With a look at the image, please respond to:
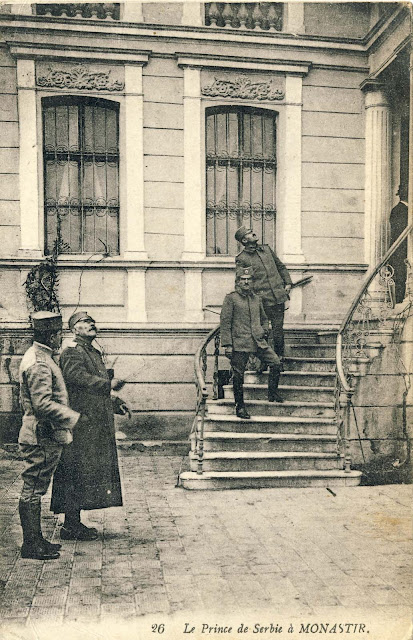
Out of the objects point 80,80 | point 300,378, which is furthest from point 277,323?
point 80,80

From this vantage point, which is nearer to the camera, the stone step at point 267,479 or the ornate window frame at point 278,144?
the stone step at point 267,479

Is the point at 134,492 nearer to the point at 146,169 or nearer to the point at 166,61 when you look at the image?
the point at 146,169

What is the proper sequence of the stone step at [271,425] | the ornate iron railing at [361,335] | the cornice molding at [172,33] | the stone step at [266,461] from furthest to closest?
the cornice molding at [172,33] < the stone step at [271,425] < the ornate iron railing at [361,335] < the stone step at [266,461]

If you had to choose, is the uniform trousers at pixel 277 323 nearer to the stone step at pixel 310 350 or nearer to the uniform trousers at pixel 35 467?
the stone step at pixel 310 350

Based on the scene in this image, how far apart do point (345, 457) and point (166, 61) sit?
20.4 feet

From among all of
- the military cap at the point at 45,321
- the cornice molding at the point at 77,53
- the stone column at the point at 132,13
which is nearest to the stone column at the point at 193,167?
the cornice molding at the point at 77,53

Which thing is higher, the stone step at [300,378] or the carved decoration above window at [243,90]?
the carved decoration above window at [243,90]

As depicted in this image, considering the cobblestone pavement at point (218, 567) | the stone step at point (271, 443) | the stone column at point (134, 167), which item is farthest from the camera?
the stone column at point (134, 167)

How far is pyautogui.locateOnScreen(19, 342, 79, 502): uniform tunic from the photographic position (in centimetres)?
453

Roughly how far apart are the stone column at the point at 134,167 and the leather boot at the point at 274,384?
276 centimetres

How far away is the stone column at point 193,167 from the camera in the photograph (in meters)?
8.90

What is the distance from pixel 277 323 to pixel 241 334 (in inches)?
36.7

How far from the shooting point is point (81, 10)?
8523 mm

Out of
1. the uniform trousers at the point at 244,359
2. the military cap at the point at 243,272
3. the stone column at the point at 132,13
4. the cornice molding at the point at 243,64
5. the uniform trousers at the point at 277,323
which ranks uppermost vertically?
the stone column at the point at 132,13
